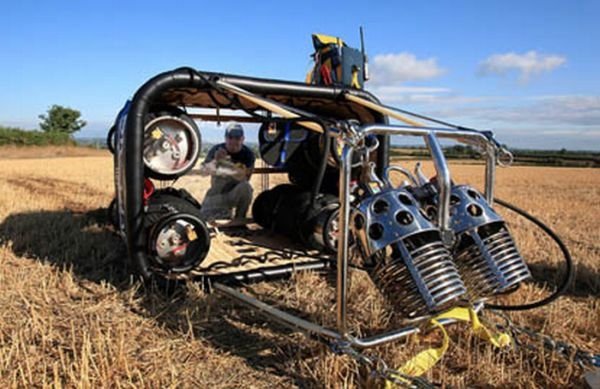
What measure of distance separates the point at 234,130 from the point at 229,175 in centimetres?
60

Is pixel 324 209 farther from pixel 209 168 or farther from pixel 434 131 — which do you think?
pixel 434 131

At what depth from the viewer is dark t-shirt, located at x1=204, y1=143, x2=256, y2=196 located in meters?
6.46

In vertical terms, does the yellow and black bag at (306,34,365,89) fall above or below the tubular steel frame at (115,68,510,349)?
above

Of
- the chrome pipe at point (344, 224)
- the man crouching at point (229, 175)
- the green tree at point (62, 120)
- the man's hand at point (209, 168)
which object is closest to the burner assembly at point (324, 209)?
the chrome pipe at point (344, 224)

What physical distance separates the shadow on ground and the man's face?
69.9 inches

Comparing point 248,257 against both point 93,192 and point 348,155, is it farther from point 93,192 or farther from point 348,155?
point 93,192

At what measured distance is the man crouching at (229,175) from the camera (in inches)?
251

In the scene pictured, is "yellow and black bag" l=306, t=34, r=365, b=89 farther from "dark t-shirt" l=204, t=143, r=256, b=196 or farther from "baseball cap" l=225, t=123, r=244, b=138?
"dark t-shirt" l=204, t=143, r=256, b=196

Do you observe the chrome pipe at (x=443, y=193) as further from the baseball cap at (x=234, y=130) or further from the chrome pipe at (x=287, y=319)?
the baseball cap at (x=234, y=130)

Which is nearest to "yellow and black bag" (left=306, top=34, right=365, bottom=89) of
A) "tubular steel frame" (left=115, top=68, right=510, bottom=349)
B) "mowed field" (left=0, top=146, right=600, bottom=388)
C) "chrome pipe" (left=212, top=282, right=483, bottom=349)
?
"tubular steel frame" (left=115, top=68, right=510, bottom=349)

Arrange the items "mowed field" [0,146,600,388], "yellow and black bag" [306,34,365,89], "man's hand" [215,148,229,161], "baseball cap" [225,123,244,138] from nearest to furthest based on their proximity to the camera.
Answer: "mowed field" [0,146,600,388] < "yellow and black bag" [306,34,365,89] < "baseball cap" [225,123,244,138] < "man's hand" [215,148,229,161]

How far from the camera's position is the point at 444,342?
285 cm

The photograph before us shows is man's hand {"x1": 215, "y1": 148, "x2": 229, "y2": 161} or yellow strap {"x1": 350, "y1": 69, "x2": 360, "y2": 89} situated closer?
yellow strap {"x1": 350, "y1": 69, "x2": 360, "y2": 89}

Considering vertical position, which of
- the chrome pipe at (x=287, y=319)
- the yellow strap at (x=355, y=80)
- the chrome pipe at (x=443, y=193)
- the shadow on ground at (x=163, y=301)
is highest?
the yellow strap at (x=355, y=80)
